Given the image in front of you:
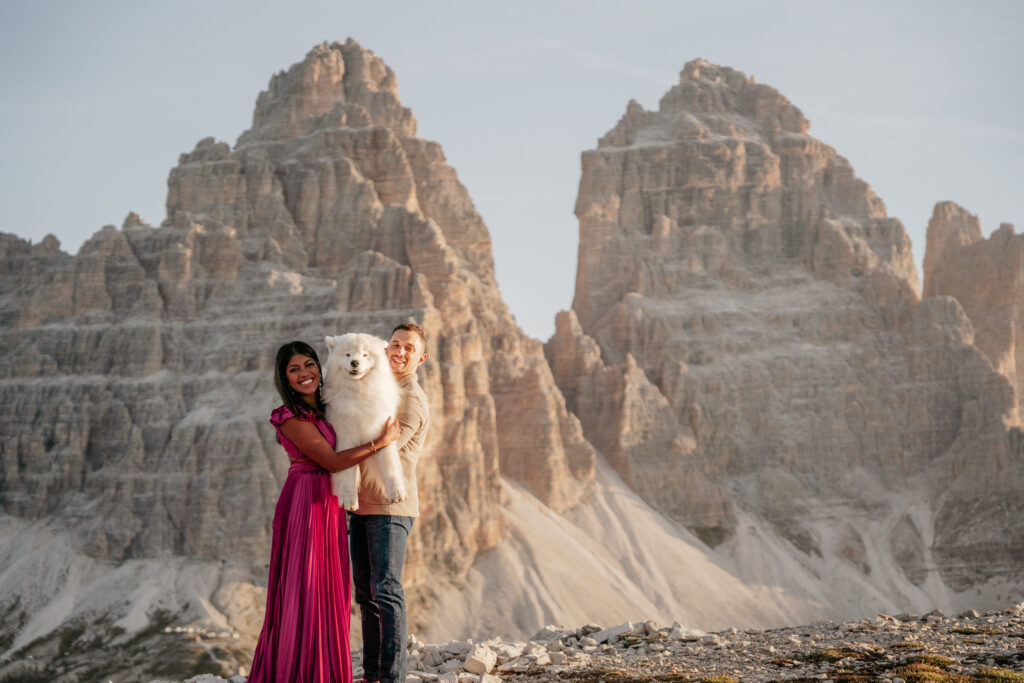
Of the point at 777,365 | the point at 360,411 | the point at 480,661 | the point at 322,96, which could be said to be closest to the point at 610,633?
the point at 480,661

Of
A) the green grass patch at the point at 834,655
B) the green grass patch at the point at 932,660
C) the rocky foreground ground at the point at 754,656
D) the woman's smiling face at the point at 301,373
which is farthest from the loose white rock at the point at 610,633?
the woman's smiling face at the point at 301,373

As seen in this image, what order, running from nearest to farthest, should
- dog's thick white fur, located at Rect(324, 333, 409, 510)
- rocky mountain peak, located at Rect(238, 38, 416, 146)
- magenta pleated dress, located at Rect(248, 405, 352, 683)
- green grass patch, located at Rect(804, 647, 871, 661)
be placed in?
dog's thick white fur, located at Rect(324, 333, 409, 510) → magenta pleated dress, located at Rect(248, 405, 352, 683) → green grass patch, located at Rect(804, 647, 871, 661) → rocky mountain peak, located at Rect(238, 38, 416, 146)

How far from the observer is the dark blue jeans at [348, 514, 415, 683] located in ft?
66.8

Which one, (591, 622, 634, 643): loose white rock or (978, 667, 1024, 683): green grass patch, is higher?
(978, 667, 1024, 683): green grass patch

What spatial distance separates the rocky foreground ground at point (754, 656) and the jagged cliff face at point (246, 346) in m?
80.1

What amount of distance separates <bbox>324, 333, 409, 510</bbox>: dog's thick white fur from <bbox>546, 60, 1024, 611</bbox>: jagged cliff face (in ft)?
397

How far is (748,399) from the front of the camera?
152125 mm

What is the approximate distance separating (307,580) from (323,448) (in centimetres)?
232

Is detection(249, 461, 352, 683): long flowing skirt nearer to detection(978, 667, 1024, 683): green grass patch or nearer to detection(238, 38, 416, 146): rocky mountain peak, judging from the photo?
detection(978, 667, 1024, 683): green grass patch

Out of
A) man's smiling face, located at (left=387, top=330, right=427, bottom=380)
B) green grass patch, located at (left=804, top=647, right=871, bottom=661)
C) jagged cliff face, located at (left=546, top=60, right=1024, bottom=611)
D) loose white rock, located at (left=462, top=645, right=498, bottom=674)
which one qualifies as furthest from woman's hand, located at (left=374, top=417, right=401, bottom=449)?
jagged cliff face, located at (left=546, top=60, right=1024, bottom=611)

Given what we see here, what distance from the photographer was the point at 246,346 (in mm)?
124250

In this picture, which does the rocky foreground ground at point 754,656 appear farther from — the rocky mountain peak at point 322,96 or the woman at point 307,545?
the rocky mountain peak at point 322,96

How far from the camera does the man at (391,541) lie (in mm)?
20359

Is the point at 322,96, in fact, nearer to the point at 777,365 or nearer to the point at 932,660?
the point at 777,365
